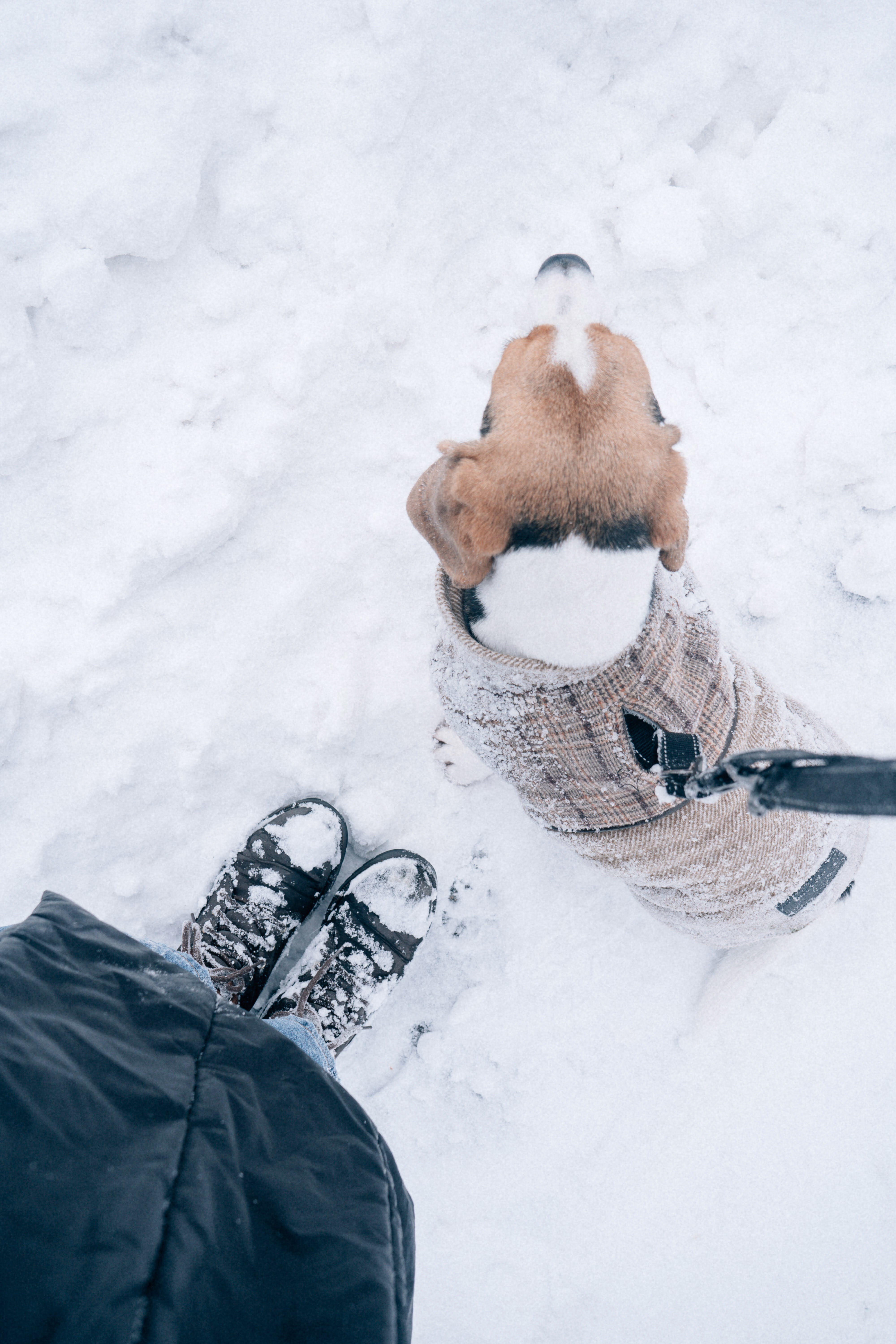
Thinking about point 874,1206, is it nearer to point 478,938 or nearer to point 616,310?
point 478,938

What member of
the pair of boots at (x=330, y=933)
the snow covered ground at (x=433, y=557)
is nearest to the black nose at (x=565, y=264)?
the snow covered ground at (x=433, y=557)

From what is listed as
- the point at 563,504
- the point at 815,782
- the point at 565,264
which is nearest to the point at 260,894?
the point at 563,504

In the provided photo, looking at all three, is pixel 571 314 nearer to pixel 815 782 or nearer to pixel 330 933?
pixel 815 782

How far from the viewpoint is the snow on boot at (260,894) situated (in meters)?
2.52

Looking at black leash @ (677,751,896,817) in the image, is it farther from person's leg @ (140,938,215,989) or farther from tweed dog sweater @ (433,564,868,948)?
person's leg @ (140,938,215,989)

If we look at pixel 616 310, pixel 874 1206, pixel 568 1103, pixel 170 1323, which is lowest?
pixel 170 1323

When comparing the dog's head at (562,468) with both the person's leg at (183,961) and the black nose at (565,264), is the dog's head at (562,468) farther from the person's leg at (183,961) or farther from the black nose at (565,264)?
the person's leg at (183,961)

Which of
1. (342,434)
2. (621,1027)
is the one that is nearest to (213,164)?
(342,434)

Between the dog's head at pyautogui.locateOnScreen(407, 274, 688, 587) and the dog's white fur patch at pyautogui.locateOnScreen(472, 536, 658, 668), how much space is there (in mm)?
27

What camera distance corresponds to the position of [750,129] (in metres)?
2.51

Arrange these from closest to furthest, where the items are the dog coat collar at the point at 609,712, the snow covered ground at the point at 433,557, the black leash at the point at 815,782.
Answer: the black leash at the point at 815,782 → the dog coat collar at the point at 609,712 → the snow covered ground at the point at 433,557

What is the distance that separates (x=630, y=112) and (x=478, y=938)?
2.89 meters

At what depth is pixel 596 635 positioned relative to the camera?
140 cm

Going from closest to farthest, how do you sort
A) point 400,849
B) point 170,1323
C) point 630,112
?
point 170,1323, point 630,112, point 400,849
